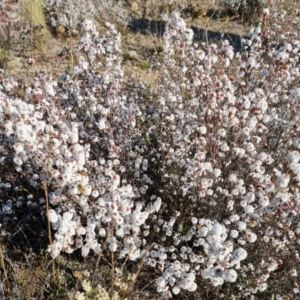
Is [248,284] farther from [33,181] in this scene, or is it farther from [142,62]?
[142,62]

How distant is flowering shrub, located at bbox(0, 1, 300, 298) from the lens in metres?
2.51

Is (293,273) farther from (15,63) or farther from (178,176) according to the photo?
(15,63)

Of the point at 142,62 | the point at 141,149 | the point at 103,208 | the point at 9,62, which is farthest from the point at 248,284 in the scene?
the point at 9,62

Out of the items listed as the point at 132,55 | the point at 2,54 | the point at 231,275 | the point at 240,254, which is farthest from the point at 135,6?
the point at 231,275

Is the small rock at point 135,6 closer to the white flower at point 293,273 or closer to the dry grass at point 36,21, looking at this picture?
the dry grass at point 36,21

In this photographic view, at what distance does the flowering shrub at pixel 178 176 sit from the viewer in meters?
2.51

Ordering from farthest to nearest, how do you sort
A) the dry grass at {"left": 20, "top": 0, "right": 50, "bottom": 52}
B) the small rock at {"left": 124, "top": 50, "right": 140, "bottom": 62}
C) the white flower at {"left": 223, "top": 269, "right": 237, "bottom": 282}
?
1. the small rock at {"left": 124, "top": 50, "right": 140, "bottom": 62}
2. the dry grass at {"left": 20, "top": 0, "right": 50, "bottom": 52}
3. the white flower at {"left": 223, "top": 269, "right": 237, "bottom": 282}

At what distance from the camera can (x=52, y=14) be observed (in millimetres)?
8430

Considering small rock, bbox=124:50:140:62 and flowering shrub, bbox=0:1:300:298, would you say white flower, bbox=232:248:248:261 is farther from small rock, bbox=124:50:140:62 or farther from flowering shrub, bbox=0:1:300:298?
small rock, bbox=124:50:140:62

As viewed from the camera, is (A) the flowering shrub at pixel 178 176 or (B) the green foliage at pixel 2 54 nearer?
(A) the flowering shrub at pixel 178 176

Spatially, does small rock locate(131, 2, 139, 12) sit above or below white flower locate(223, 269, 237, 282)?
above

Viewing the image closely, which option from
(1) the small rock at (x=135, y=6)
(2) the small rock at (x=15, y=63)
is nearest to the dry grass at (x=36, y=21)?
(2) the small rock at (x=15, y=63)

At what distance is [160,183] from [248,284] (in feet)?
4.00

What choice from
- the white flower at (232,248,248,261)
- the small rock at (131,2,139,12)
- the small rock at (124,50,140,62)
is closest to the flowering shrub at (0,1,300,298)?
the white flower at (232,248,248,261)
